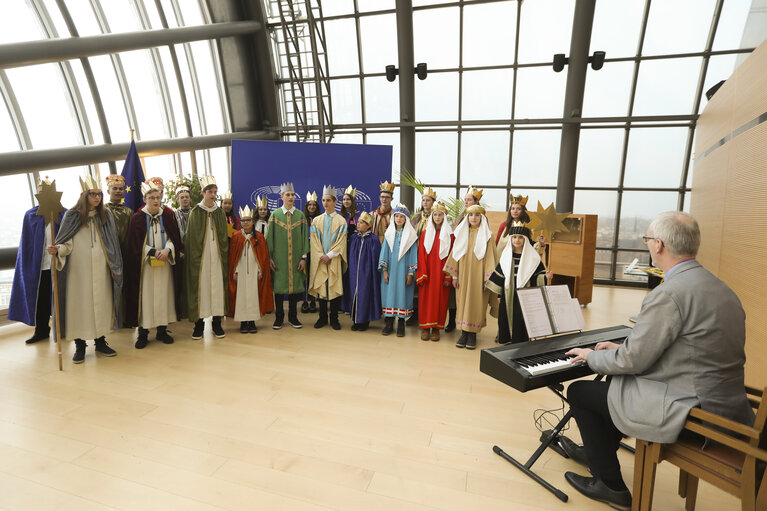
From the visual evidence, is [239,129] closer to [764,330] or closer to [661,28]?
[661,28]

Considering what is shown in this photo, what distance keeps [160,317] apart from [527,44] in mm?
8563

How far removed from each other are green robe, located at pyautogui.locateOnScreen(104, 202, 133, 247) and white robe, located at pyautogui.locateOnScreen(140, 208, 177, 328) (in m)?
0.24

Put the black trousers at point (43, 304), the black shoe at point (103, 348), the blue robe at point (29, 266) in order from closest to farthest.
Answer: the black shoe at point (103, 348) → the blue robe at point (29, 266) → the black trousers at point (43, 304)

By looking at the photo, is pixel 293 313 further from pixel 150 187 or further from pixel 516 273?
A: pixel 516 273

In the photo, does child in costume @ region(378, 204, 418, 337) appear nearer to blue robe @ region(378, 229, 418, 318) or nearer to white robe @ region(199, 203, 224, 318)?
blue robe @ region(378, 229, 418, 318)

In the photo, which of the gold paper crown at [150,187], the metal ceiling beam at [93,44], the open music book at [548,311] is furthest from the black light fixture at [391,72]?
the open music book at [548,311]

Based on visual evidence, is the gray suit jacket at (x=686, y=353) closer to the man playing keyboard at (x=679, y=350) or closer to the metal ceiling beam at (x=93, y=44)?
the man playing keyboard at (x=679, y=350)

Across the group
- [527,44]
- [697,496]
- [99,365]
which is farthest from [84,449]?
[527,44]

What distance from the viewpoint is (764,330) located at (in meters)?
2.64

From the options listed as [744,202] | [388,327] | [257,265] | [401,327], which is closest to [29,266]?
[257,265]

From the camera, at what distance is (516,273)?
12.5ft

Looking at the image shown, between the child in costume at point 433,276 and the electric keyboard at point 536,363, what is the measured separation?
7.21 ft

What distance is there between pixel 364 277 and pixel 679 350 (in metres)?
3.63

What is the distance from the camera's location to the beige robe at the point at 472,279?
454 centimetres
